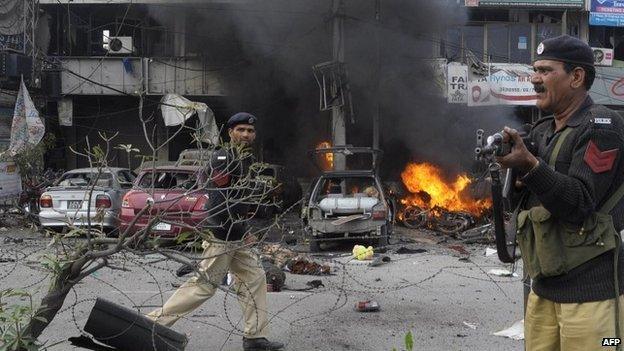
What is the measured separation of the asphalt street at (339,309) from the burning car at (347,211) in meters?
1.70

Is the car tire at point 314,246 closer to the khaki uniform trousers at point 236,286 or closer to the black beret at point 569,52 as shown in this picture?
the khaki uniform trousers at point 236,286

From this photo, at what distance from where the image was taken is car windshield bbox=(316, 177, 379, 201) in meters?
10.7

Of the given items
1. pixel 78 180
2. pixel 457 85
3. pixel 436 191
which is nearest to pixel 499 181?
pixel 78 180

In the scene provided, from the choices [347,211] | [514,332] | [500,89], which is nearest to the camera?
[514,332]

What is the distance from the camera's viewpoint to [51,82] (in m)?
18.5

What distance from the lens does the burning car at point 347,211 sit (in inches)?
392

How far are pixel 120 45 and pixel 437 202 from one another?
11960 mm

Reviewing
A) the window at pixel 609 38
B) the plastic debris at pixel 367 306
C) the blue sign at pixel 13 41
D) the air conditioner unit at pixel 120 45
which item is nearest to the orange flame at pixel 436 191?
the window at pixel 609 38

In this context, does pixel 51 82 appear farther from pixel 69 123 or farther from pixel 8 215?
pixel 8 215

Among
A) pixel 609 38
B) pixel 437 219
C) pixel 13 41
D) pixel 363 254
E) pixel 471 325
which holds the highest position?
pixel 609 38

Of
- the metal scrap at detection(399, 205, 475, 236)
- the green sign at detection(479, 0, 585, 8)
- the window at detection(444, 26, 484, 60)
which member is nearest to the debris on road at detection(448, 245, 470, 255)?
the metal scrap at detection(399, 205, 475, 236)

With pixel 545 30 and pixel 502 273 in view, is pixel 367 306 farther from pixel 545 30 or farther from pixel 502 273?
pixel 545 30

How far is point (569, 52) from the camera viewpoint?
224cm

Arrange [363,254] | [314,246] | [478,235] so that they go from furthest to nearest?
[478,235] → [314,246] → [363,254]
